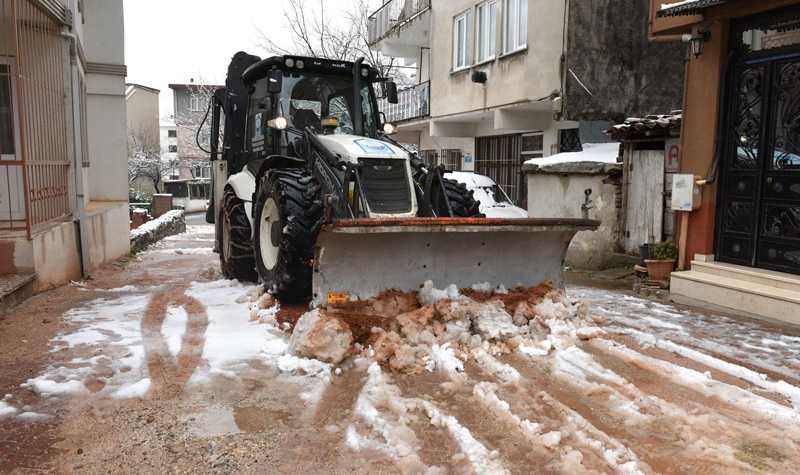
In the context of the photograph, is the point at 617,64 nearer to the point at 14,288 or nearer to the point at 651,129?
the point at 651,129

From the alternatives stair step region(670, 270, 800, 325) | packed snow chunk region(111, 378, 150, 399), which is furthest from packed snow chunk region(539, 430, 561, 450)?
stair step region(670, 270, 800, 325)

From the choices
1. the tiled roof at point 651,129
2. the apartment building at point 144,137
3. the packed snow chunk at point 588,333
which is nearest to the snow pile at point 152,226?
the tiled roof at point 651,129

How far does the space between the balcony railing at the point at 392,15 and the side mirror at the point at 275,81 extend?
11039 millimetres

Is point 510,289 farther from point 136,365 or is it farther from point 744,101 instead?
point 744,101

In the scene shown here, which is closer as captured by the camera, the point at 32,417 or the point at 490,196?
the point at 32,417

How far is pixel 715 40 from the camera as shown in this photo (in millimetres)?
7500

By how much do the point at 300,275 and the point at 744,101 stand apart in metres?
5.30

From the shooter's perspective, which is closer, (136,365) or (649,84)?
(136,365)

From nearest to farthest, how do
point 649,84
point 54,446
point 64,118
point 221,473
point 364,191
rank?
point 221,473 → point 54,446 → point 364,191 → point 64,118 → point 649,84

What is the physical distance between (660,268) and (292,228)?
4957 millimetres

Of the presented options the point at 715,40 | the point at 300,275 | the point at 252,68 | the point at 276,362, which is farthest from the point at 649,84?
the point at 276,362

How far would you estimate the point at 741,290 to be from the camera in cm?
680

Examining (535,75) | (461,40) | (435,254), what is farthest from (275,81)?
(461,40)

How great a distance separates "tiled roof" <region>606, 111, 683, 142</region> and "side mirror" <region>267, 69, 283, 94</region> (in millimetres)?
5106
